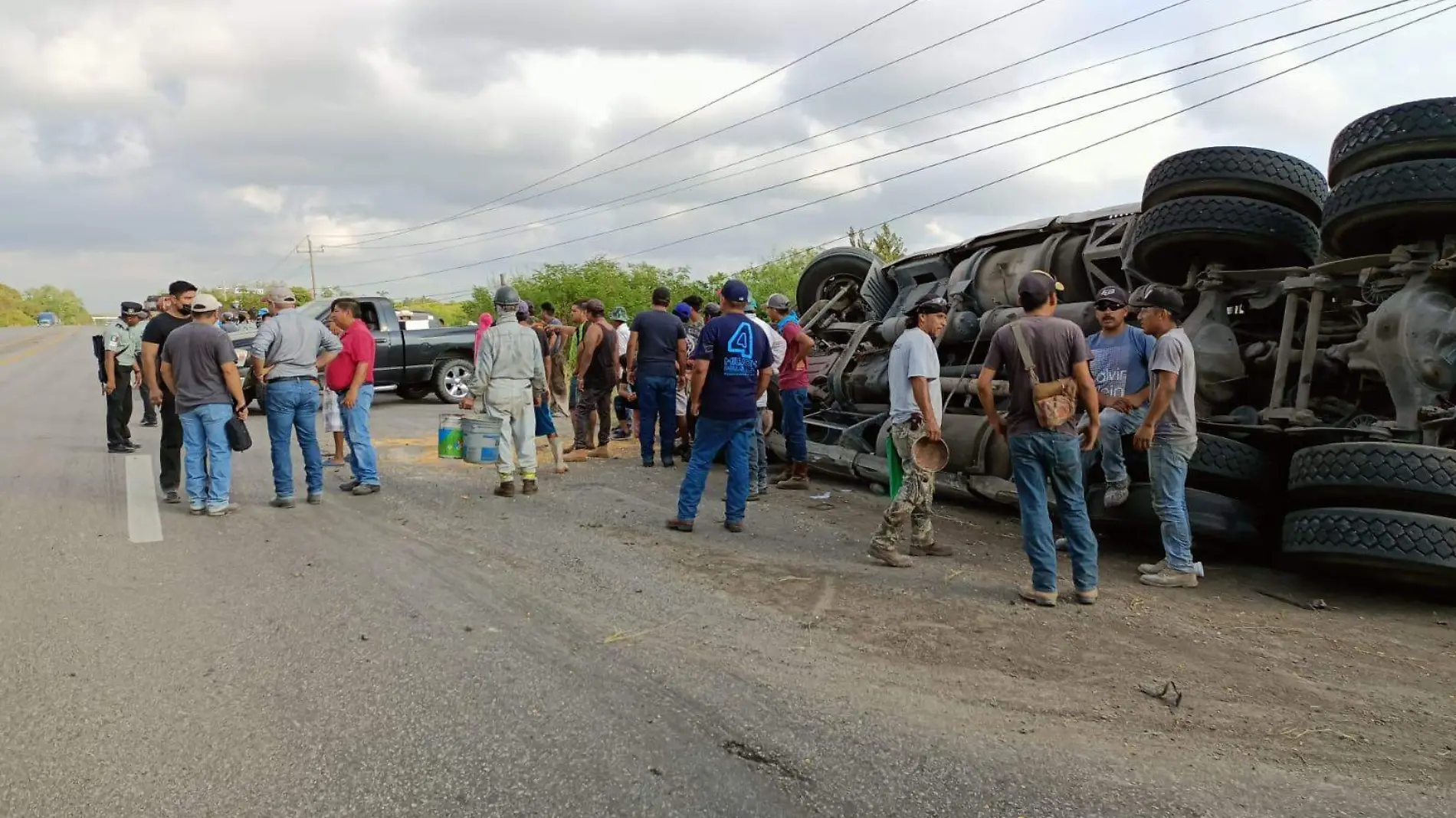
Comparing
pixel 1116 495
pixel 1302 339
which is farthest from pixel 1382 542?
pixel 1302 339

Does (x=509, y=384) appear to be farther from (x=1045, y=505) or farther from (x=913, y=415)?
(x=1045, y=505)

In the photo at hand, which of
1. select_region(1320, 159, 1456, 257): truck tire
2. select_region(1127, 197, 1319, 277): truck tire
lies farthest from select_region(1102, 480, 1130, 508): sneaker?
select_region(1320, 159, 1456, 257): truck tire

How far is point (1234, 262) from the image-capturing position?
6867mm

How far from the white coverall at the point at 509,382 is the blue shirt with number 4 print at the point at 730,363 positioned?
5.92 ft

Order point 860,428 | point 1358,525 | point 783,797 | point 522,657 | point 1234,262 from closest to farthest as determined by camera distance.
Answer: point 783,797, point 522,657, point 1358,525, point 1234,262, point 860,428

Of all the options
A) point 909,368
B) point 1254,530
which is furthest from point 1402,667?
point 909,368

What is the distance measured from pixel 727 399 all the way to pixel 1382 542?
12.5ft

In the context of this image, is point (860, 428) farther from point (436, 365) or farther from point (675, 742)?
point (436, 365)

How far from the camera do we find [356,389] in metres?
7.76

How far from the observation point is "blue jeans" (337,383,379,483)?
7845mm

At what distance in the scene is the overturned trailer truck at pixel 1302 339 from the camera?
16.7 feet

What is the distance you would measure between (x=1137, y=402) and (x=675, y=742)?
3907 millimetres

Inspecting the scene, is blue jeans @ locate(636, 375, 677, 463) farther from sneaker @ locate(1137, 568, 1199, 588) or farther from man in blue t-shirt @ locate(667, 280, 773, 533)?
sneaker @ locate(1137, 568, 1199, 588)

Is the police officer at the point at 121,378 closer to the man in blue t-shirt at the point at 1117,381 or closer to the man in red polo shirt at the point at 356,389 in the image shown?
the man in red polo shirt at the point at 356,389
